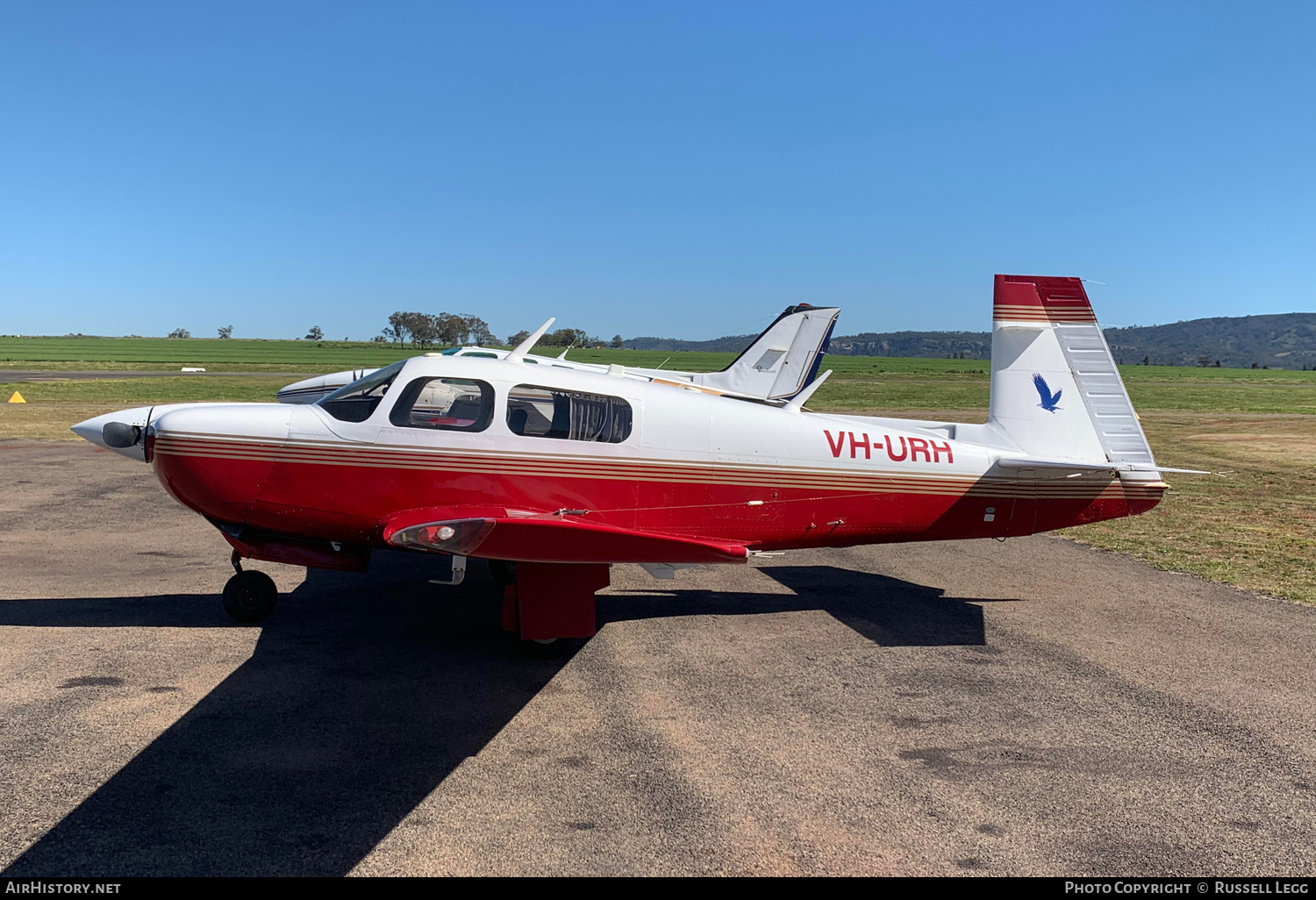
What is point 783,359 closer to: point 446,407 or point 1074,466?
point 1074,466

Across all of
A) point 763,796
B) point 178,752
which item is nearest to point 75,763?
point 178,752

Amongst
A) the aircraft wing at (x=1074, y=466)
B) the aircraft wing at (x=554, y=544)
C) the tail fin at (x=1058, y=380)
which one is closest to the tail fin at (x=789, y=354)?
the tail fin at (x=1058, y=380)

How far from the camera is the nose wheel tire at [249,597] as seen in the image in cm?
714

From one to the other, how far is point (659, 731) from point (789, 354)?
15981 millimetres

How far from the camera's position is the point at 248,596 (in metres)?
7.18

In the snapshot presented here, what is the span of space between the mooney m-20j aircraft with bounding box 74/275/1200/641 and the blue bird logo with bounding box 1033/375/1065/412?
0.02 meters

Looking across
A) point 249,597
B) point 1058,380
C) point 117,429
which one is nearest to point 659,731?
point 249,597

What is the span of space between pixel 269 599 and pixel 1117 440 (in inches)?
305

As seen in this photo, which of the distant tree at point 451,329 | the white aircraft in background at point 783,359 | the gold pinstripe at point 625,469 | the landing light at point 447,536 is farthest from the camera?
the distant tree at point 451,329

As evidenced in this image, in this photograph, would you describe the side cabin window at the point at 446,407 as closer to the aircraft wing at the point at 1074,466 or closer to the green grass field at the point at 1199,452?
the aircraft wing at the point at 1074,466

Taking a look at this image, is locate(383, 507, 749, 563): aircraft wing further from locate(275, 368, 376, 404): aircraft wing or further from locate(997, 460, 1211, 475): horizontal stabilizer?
locate(275, 368, 376, 404): aircraft wing

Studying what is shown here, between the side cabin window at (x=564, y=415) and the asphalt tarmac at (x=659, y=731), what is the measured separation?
1774mm
